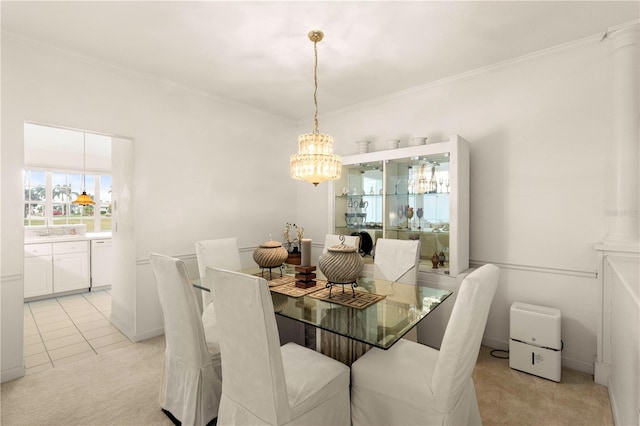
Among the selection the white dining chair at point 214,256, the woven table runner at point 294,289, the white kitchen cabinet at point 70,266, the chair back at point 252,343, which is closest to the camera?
the chair back at point 252,343

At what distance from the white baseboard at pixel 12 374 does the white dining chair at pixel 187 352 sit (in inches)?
60.9

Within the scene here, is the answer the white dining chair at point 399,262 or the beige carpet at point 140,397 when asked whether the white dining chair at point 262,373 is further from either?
the white dining chair at point 399,262

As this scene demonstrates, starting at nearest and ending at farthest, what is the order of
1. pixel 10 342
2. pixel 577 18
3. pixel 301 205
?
1. pixel 577 18
2. pixel 10 342
3. pixel 301 205

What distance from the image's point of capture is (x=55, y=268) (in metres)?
4.59

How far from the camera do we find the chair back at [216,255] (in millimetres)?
2938

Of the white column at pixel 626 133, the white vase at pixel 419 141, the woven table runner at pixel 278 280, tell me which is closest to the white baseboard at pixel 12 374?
the woven table runner at pixel 278 280

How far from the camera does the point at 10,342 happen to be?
2.46m

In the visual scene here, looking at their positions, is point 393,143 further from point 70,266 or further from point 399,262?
point 70,266

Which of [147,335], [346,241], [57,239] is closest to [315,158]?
[346,241]

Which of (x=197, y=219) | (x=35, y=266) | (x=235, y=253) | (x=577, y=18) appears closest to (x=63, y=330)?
(x=35, y=266)

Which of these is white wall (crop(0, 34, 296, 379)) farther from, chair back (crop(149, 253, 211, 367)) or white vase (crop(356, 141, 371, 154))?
chair back (crop(149, 253, 211, 367))

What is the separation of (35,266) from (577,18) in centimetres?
663

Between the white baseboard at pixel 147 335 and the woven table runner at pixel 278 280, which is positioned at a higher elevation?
the woven table runner at pixel 278 280

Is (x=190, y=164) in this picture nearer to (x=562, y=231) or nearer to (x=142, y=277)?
(x=142, y=277)
